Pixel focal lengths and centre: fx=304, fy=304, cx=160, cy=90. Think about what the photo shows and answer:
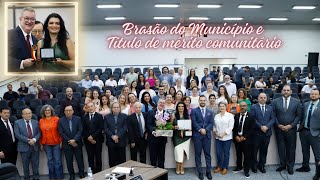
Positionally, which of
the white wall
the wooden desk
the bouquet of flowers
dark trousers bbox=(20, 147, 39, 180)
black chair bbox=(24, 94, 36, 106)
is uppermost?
the white wall

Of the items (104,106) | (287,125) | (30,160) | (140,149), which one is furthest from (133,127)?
(287,125)

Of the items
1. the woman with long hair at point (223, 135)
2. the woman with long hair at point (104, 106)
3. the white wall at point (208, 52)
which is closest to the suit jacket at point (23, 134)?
the woman with long hair at point (104, 106)

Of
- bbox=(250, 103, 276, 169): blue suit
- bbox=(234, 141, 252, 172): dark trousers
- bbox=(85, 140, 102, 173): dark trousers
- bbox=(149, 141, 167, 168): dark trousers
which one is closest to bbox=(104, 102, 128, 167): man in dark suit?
bbox=(85, 140, 102, 173): dark trousers

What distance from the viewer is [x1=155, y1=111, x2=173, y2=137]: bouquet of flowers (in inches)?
223

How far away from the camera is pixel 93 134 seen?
18.8 feet

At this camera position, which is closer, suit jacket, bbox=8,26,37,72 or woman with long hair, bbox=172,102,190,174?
suit jacket, bbox=8,26,37,72

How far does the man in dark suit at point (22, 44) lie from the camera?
4957 millimetres

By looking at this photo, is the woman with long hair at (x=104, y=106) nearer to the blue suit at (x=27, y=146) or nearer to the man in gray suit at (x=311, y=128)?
the blue suit at (x=27, y=146)

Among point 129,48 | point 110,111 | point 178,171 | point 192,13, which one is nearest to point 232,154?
point 178,171

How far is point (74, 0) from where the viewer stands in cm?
513

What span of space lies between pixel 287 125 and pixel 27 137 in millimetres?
4930

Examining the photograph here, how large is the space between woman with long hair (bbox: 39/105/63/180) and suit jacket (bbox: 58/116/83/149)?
12 centimetres

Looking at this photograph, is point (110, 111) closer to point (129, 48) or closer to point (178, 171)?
point (178, 171)

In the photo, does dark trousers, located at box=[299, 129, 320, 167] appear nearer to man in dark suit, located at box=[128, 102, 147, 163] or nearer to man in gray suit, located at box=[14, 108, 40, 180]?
man in dark suit, located at box=[128, 102, 147, 163]
